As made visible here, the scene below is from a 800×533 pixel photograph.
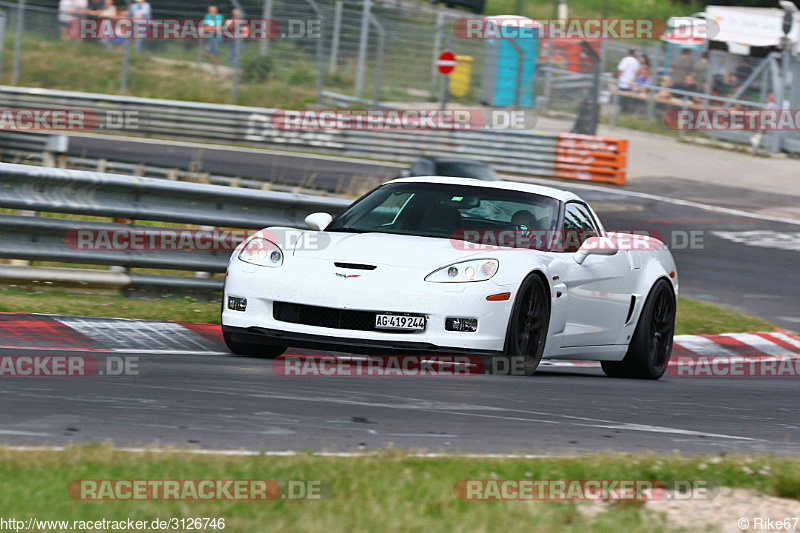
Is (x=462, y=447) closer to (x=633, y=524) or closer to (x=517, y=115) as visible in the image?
(x=633, y=524)

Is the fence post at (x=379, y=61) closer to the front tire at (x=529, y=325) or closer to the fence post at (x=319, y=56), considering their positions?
the fence post at (x=319, y=56)

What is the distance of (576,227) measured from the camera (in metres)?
8.74

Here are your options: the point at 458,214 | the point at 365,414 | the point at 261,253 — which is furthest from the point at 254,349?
the point at 365,414

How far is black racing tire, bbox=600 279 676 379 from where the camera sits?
9.22 metres

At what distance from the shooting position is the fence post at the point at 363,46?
28609 millimetres

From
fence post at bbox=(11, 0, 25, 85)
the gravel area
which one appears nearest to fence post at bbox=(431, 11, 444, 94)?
fence post at bbox=(11, 0, 25, 85)

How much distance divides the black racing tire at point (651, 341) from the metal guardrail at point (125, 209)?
9.29 ft

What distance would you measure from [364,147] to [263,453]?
23455 mm

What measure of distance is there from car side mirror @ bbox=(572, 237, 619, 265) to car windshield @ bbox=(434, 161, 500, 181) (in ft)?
33.5

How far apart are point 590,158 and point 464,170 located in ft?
27.1

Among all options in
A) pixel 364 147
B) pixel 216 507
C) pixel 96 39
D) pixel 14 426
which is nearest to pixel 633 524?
pixel 216 507


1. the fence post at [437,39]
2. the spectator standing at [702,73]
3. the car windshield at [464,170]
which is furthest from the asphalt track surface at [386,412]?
the spectator standing at [702,73]

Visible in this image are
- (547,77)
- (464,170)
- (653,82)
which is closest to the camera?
(464,170)

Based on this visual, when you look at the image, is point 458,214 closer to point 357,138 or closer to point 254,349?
point 254,349
